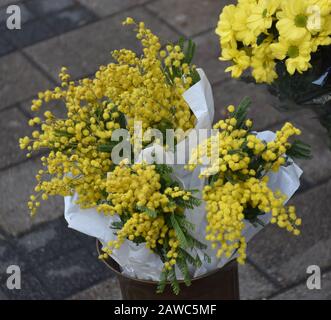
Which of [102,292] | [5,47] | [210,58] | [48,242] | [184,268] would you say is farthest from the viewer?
[5,47]

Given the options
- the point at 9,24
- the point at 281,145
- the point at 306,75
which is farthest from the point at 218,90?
the point at 281,145

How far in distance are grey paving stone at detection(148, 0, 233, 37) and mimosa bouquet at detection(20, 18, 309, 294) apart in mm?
2545

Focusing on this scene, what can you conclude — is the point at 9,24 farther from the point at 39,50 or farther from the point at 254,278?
the point at 254,278

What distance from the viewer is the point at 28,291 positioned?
3.80 m

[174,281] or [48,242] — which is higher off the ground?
[174,281]

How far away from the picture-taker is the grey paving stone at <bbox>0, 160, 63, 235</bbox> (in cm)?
416

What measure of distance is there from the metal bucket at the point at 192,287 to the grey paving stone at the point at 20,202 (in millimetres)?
1368

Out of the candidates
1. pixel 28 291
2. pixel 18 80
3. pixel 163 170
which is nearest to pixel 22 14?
pixel 18 80

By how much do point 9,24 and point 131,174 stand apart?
313 cm

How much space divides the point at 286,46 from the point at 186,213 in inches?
22.4

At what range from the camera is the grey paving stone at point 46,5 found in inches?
219

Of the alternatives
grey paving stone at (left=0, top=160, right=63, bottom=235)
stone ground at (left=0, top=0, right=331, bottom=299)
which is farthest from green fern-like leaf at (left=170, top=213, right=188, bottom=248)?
grey paving stone at (left=0, top=160, right=63, bottom=235)

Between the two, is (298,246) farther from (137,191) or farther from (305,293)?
(137,191)

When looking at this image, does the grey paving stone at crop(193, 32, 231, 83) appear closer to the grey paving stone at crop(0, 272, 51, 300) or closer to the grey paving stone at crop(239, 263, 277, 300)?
the grey paving stone at crop(239, 263, 277, 300)
